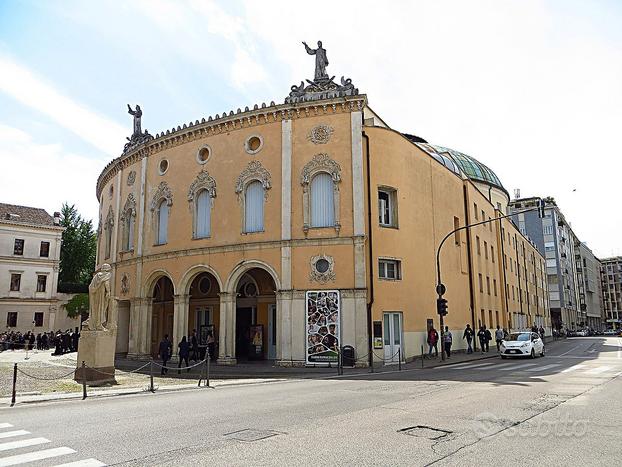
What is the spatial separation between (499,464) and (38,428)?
7.56m

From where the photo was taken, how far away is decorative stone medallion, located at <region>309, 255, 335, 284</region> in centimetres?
2295

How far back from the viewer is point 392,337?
2344cm

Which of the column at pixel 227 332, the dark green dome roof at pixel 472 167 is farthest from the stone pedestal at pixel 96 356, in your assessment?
the dark green dome roof at pixel 472 167

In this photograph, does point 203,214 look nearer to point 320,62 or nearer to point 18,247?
point 320,62

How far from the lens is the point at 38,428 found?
341 inches

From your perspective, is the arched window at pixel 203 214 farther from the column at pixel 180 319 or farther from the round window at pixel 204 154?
the column at pixel 180 319

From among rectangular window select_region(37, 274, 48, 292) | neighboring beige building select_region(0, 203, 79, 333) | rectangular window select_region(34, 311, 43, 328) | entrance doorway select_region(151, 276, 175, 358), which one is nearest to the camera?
entrance doorway select_region(151, 276, 175, 358)

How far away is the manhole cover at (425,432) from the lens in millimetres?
7539

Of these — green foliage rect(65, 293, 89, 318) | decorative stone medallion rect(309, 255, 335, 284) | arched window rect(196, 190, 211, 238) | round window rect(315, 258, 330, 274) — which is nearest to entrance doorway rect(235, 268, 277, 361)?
arched window rect(196, 190, 211, 238)

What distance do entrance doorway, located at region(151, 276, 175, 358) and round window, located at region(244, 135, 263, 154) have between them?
35.0ft

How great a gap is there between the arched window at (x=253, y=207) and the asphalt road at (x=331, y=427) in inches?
498

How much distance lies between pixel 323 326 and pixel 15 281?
157 ft

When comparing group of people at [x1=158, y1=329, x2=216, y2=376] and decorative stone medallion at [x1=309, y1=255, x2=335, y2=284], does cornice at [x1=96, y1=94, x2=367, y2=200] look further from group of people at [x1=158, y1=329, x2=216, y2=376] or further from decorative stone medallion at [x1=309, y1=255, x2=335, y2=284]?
group of people at [x1=158, y1=329, x2=216, y2=376]

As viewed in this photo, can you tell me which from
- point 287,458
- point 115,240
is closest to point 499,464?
point 287,458
